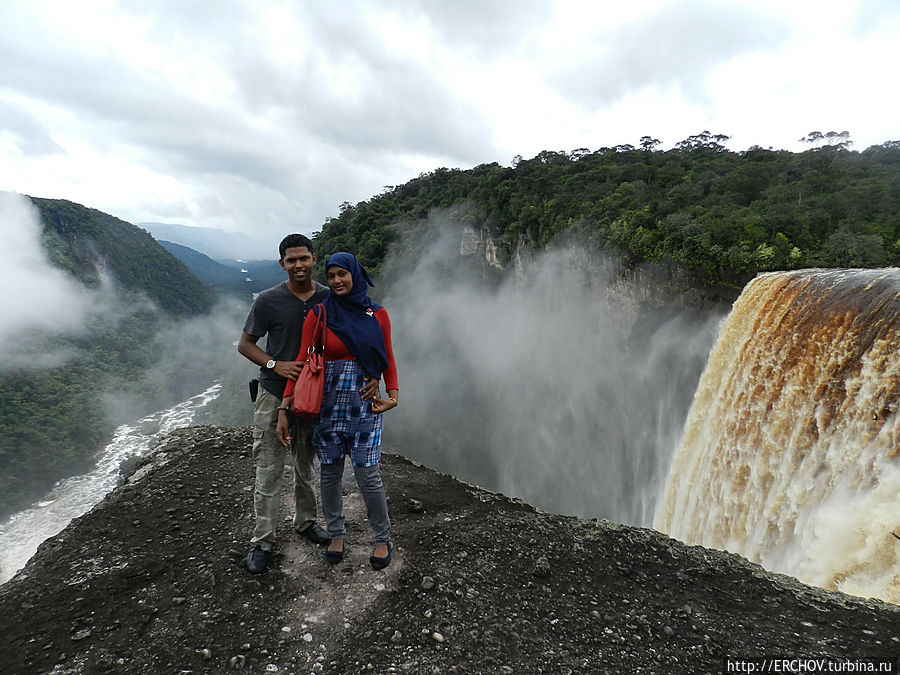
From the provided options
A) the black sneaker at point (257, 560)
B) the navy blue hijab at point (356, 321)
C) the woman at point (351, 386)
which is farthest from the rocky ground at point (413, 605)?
the navy blue hijab at point (356, 321)

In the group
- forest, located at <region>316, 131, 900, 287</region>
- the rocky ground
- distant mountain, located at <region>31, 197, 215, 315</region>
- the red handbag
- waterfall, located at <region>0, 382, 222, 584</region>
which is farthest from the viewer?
distant mountain, located at <region>31, 197, 215, 315</region>

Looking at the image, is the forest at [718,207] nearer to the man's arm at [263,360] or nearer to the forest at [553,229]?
the forest at [553,229]

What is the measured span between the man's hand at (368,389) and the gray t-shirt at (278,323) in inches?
20.1

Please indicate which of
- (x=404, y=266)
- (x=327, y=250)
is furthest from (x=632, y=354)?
(x=327, y=250)

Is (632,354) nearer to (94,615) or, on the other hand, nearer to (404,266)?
(94,615)

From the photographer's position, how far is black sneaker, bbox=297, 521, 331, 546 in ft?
9.80

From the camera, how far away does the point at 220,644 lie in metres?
2.15

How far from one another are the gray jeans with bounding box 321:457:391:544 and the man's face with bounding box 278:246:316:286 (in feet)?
4.07

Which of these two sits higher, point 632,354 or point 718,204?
point 718,204

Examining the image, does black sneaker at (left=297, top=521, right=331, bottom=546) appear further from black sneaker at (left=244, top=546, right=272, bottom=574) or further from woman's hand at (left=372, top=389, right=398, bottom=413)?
woman's hand at (left=372, top=389, right=398, bottom=413)

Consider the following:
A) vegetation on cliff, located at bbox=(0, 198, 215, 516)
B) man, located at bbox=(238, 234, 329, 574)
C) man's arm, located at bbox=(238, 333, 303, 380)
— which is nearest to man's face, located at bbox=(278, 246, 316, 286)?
man, located at bbox=(238, 234, 329, 574)

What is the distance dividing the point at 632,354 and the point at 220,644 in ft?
62.9

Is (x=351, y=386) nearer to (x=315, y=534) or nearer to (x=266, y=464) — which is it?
(x=266, y=464)

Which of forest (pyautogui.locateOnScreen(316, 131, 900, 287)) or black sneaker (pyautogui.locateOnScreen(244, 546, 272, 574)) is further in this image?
forest (pyautogui.locateOnScreen(316, 131, 900, 287))
